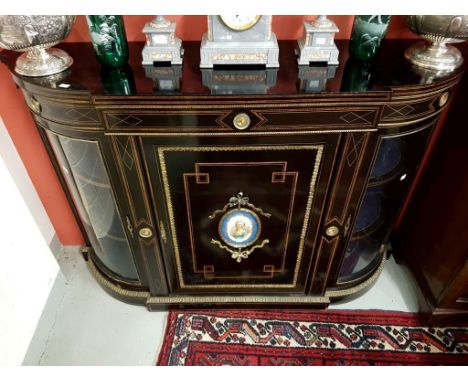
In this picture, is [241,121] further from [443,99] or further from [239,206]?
[443,99]

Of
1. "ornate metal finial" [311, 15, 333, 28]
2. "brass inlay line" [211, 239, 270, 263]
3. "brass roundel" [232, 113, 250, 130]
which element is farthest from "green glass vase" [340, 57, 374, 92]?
"brass inlay line" [211, 239, 270, 263]

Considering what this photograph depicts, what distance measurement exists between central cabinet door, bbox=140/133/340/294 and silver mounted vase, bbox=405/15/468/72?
0.98 ft

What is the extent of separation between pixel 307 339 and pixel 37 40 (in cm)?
118

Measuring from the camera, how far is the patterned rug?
4.06 ft

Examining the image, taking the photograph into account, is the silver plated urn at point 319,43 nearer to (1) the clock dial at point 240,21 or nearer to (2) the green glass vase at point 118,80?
(1) the clock dial at point 240,21

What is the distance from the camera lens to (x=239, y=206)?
104cm

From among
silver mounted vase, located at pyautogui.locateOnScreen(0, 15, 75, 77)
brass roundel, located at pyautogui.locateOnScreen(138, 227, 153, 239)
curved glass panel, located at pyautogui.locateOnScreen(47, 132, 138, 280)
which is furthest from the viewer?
brass roundel, located at pyautogui.locateOnScreen(138, 227, 153, 239)

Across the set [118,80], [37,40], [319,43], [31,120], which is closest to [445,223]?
[319,43]

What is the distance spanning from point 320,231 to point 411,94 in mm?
455

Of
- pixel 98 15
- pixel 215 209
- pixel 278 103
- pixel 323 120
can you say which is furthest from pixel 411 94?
pixel 98 15

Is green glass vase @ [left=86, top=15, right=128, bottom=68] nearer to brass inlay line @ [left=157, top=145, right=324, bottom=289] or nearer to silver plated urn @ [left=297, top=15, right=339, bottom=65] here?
brass inlay line @ [left=157, top=145, right=324, bottom=289]

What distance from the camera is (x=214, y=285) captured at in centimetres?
127

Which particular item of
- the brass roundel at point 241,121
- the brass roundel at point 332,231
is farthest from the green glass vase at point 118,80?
the brass roundel at point 332,231
